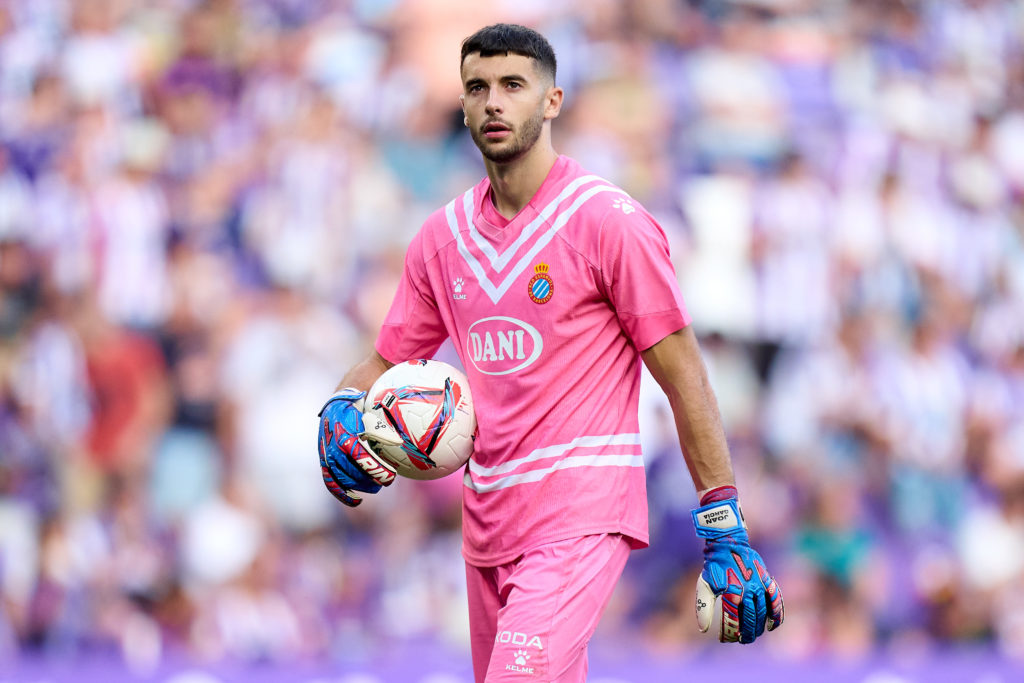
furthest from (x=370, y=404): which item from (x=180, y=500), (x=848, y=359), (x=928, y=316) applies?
(x=928, y=316)

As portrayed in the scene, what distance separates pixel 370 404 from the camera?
4012mm

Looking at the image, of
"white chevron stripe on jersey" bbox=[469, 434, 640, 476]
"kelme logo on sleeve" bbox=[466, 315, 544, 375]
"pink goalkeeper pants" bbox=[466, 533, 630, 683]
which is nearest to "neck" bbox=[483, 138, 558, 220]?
"kelme logo on sleeve" bbox=[466, 315, 544, 375]

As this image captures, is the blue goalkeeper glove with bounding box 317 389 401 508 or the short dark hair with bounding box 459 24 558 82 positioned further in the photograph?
the blue goalkeeper glove with bounding box 317 389 401 508

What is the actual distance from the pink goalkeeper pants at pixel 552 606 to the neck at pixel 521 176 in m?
1.05

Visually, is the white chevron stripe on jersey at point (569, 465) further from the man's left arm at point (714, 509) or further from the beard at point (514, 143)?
the beard at point (514, 143)

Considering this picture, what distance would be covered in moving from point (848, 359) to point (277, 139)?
15.8 ft

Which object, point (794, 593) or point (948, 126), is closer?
point (794, 593)

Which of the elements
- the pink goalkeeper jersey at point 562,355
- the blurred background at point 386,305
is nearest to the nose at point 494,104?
the pink goalkeeper jersey at point 562,355

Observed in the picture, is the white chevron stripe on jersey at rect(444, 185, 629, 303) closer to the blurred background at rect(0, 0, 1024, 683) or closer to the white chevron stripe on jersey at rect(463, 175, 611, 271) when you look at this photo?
the white chevron stripe on jersey at rect(463, 175, 611, 271)

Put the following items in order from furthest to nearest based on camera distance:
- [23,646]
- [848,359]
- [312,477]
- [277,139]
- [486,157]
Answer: [277,139] < [848,359] < [312,477] < [23,646] < [486,157]

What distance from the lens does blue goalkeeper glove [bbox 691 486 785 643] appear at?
12.0 feet

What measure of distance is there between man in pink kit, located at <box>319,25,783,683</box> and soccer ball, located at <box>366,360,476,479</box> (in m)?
0.06

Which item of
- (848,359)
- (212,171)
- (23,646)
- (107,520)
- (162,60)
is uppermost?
(162,60)

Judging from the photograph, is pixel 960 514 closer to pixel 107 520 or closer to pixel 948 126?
pixel 948 126
